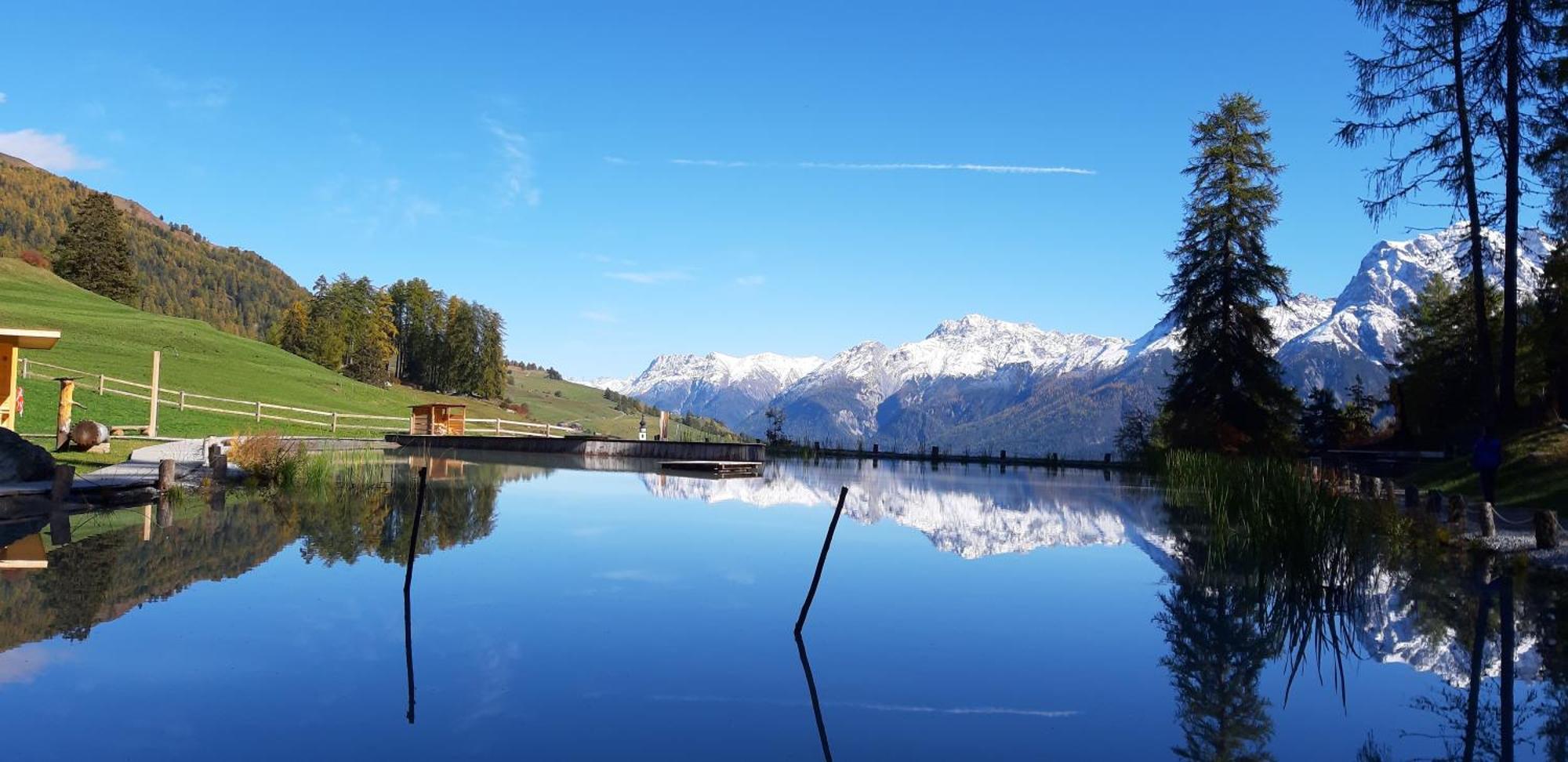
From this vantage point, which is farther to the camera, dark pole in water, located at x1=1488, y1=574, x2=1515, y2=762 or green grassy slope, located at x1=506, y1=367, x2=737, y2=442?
green grassy slope, located at x1=506, y1=367, x2=737, y2=442

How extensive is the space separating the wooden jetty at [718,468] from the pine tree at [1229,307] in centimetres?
1403

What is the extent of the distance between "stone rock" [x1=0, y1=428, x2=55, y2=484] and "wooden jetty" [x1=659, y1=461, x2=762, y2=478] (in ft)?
63.8

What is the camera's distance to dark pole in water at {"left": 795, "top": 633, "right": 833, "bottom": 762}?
628cm

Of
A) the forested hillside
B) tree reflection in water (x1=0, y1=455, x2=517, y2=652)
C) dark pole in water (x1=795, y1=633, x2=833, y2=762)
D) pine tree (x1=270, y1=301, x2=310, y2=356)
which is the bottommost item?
dark pole in water (x1=795, y1=633, x2=833, y2=762)

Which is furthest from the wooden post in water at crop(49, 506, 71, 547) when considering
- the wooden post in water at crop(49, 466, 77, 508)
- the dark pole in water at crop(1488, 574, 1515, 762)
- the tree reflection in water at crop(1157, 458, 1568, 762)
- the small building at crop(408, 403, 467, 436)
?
the small building at crop(408, 403, 467, 436)

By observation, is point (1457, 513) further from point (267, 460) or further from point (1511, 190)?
point (267, 460)

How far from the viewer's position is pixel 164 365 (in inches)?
1986

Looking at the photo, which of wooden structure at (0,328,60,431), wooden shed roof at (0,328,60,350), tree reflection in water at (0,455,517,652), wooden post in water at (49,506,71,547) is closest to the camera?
tree reflection in water at (0,455,517,652)

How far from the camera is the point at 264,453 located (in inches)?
861

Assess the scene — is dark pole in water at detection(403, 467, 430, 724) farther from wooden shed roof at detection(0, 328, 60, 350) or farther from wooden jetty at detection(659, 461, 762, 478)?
wooden jetty at detection(659, 461, 762, 478)

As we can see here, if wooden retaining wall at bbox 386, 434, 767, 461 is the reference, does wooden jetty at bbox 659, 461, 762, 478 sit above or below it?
below

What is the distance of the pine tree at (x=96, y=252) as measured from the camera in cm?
8175

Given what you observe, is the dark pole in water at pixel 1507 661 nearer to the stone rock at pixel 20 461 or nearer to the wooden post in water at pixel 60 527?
the wooden post in water at pixel 60 527

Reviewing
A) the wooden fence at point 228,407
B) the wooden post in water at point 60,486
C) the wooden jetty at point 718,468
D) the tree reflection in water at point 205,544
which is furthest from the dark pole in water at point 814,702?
the wooden fence at point 228,407
